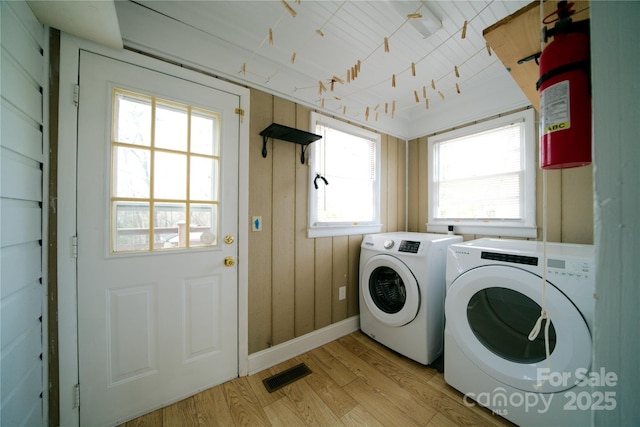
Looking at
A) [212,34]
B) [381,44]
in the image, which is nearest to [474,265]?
[381,44]

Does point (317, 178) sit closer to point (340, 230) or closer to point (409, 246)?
point (340, 230)

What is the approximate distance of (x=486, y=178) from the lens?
2.18 metres

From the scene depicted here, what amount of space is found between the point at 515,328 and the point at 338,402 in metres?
1.16

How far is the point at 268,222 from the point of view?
175cm

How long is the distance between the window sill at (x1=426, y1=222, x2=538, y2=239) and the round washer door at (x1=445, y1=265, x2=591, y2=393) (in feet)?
3.13

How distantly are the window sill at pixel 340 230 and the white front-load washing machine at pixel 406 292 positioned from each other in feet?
0.74

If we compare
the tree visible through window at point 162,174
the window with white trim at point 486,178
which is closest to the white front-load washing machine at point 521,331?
the window with white trim at point 486,178

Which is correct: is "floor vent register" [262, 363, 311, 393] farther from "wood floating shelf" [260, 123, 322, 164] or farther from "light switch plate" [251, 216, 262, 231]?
"wood floating shelf" [260, 123, 322, 164]

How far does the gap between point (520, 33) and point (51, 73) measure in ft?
6.54

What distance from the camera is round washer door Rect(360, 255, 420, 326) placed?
1740mm

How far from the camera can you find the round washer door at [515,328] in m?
1.02

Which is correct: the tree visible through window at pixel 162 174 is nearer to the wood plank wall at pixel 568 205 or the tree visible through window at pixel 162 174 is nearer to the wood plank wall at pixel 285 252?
the wood plank wall at pixel 285 252

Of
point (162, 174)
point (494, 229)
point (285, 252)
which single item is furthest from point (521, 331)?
point (162, 174)

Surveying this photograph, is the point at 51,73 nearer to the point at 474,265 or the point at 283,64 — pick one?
the point at 283,64
